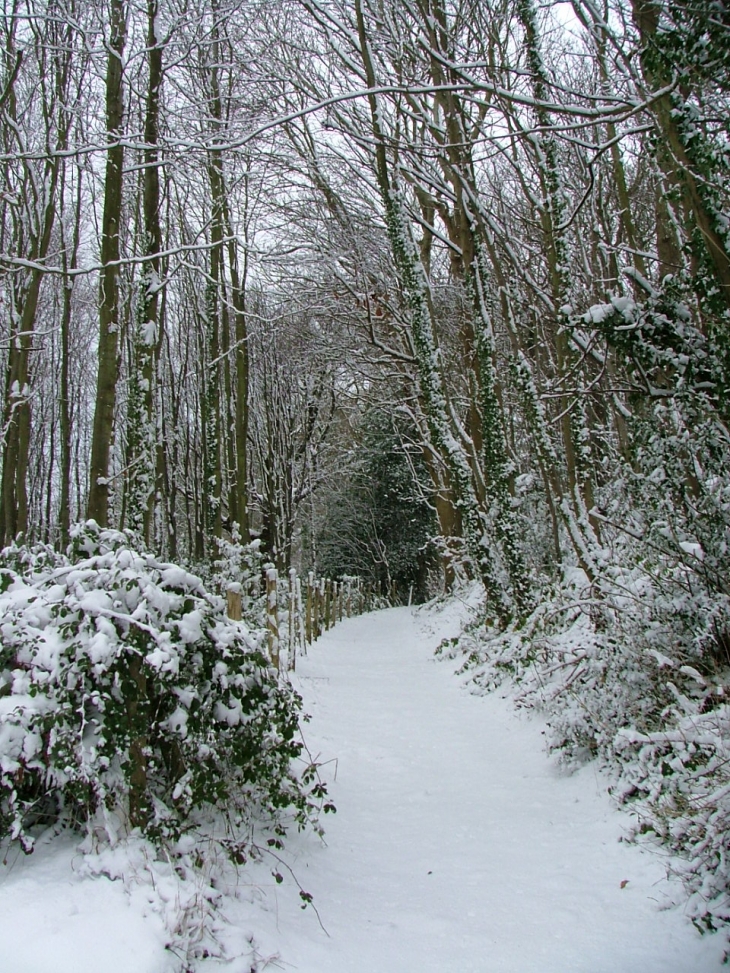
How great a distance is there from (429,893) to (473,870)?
356 mm

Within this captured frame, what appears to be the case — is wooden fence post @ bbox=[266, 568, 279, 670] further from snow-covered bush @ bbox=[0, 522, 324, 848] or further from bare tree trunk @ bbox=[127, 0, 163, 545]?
snow-covered bush @ bbox=[0, 522, 324, 848]

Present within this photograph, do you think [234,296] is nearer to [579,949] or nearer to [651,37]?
[651,37]

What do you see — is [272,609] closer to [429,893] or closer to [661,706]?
[661,706]

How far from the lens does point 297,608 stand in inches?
439

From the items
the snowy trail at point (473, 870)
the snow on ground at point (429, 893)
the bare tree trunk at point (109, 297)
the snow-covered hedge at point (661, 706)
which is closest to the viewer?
the snow on ground at point (429, 893)

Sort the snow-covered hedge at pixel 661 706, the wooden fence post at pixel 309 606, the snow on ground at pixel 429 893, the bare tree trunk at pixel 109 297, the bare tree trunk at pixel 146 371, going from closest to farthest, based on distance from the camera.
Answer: the snow on ground at pixel 429 893
the snow-covered hedge at pixel 661 706
the bare tree trunk at pixel 109 297
the bare tree trunk at pixel 146 371
the wooden fence post at pixel 309 606

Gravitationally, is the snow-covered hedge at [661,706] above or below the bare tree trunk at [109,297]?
below

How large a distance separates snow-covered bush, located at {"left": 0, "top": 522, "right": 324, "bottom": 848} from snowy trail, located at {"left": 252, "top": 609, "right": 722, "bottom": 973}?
63 cm

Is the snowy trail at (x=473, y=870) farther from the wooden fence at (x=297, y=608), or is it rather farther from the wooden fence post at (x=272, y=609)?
the wooden fence post at (x=272, y=609)

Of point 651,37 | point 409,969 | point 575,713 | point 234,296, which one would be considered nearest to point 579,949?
point 409,969

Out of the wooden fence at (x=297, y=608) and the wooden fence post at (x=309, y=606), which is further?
the wooden fence post at (x=309, y=606)

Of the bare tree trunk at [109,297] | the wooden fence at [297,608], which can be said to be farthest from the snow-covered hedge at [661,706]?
the bare tree trunk at [109,297]

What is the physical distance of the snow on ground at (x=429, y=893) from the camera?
2.57m

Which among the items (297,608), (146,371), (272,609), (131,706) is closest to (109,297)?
(146,371)
